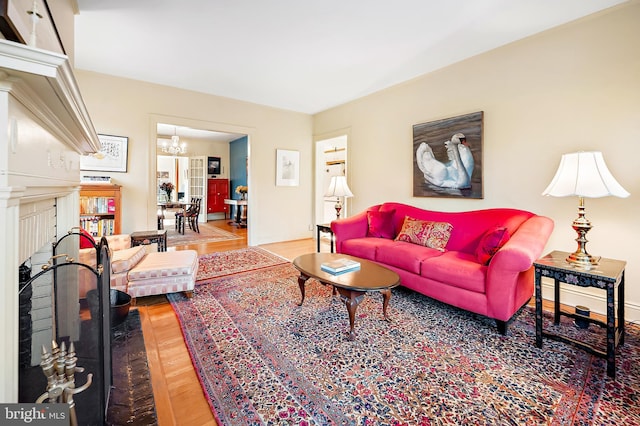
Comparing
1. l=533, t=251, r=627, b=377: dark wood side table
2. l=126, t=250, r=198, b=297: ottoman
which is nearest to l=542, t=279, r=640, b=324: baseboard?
l=533, t=251, r=627, b=377: dark wood side table

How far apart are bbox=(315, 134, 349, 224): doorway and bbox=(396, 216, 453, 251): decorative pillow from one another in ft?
8.84

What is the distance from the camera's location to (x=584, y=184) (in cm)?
198

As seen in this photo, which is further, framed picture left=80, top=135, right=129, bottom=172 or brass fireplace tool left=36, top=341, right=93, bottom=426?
framed picture left=80, top=135, right=129, bottom=172

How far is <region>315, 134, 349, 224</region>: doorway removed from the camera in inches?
237

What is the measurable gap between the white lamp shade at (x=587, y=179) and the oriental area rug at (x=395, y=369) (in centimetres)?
112

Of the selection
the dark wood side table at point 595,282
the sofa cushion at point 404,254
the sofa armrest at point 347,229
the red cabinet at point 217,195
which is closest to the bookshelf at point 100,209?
the sofa armrest at point 347,229

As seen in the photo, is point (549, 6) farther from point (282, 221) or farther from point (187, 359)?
point (282, 221)

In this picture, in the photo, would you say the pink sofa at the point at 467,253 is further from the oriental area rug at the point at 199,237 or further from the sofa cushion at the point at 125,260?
the oriental area rug at the point at 199,237

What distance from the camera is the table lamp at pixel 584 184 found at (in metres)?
1.94

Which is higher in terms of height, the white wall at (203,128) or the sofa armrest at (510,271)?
the white wall at (203,128)

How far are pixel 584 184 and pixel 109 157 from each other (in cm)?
538

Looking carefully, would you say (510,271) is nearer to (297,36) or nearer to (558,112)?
(558,112)

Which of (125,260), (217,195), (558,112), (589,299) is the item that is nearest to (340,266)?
(125,260)

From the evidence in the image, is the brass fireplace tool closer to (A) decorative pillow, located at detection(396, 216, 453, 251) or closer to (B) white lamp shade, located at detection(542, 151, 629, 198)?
(B) white lamp shade, located at detection(542, 151, 629, 198)
